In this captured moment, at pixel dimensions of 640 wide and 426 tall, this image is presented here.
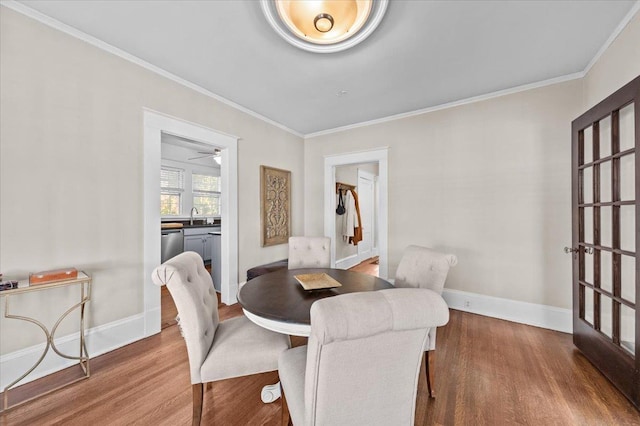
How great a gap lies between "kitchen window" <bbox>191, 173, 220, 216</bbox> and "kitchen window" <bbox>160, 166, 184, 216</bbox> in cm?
29

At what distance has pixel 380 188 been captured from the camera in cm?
375

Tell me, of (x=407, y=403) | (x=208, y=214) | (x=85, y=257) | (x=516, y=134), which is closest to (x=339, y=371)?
(x=407, y=403)

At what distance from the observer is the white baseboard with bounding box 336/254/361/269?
16.5 feet


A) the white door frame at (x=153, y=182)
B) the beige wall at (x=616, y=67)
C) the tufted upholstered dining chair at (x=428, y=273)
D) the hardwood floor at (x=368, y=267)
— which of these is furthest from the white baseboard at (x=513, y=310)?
the white door frame at (x=153, y=182)

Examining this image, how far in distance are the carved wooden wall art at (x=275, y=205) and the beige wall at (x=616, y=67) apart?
3.61m

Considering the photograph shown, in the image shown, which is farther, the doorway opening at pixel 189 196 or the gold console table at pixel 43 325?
the doorway opening at pixel 189 196

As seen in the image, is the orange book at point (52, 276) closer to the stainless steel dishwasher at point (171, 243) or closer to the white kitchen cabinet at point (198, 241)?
the stainless steel dishwasher at point (171, 243)

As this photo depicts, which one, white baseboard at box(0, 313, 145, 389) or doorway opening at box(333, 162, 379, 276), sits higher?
doorway opening at box(333, 162, 379, 276)

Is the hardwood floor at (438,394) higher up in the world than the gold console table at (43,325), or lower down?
lower down

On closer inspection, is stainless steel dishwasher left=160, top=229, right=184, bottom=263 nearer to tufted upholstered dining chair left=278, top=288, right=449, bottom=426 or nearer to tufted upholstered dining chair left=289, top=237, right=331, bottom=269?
tufted upholstered dining chair left=289, top=237, right=331, bottom=269

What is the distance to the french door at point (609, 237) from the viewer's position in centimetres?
162

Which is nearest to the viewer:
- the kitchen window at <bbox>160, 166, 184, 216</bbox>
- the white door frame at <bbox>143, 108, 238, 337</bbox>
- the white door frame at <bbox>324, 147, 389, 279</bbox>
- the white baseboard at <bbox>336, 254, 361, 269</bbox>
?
the white door frame at <bbox>143, 108, 238, 337</bbox>

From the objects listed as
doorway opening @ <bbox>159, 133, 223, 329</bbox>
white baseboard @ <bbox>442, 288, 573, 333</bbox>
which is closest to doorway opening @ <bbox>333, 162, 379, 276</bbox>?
white baseboard @ <bbox>442, 288, 573, 333</bbox>

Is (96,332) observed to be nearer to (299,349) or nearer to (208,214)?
(299,349)
